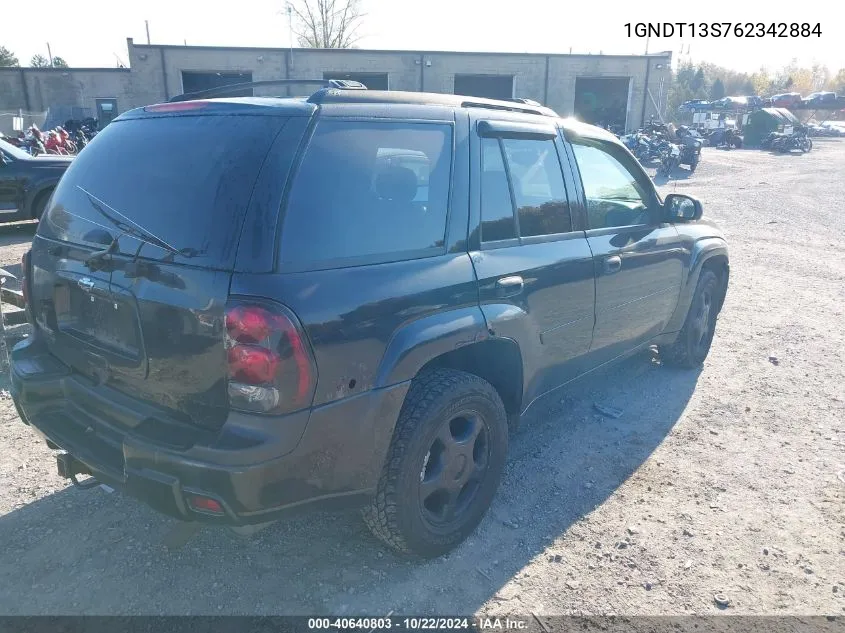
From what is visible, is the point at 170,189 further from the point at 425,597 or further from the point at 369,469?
the point at 425,597

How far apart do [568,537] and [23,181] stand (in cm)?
1040

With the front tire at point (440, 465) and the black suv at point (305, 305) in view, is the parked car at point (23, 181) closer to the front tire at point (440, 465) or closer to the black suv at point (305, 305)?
the black suv at point (305, 305)

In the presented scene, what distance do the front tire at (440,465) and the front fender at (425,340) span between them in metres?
0.20

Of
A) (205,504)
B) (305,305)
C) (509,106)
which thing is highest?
(509,106)

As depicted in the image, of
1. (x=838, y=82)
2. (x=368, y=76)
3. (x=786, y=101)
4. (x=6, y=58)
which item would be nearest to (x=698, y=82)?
(x=786, y=101)

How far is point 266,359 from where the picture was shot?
6.88 feet

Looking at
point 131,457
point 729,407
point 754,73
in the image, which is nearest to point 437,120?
point 131,457

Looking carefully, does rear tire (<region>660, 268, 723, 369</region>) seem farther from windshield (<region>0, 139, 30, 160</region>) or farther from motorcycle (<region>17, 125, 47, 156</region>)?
motorcycle (<region>17, 125, 47, 156</region>)

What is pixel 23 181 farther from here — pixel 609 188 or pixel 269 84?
pixel 609 188

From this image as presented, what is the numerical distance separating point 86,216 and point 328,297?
1.23 m

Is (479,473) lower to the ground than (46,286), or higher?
lower

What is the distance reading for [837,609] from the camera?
2.62 metres

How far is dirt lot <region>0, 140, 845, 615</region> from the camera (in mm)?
2641

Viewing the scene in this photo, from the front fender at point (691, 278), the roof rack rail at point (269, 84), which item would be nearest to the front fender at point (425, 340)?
the roof rack rail at point (269, 84)
